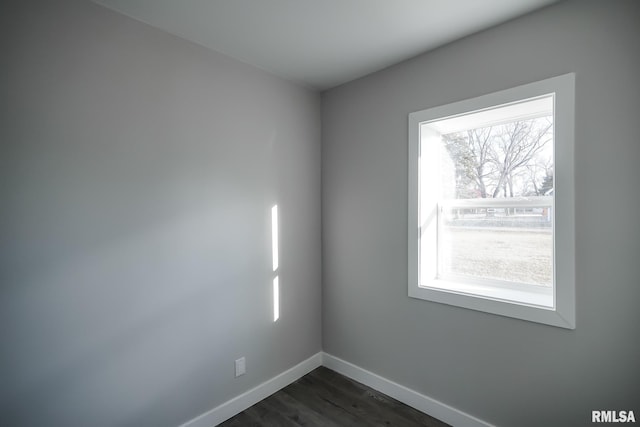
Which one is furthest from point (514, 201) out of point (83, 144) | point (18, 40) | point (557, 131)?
point (18, 40)

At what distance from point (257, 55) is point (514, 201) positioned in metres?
1.99

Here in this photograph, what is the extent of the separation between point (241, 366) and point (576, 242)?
86.1 inches

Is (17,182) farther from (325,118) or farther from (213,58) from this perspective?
(325,118)

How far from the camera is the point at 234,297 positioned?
2092 millimetres

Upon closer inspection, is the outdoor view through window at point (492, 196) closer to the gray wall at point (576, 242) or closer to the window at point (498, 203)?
the window at point (498, 203)

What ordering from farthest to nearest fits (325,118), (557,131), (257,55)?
(325,118), (257,55), (557,131)

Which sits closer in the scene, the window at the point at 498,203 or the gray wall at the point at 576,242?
the gray wall at the point at 576,242

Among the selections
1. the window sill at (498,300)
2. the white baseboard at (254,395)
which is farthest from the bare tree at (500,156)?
the white baseboard at (254,395)

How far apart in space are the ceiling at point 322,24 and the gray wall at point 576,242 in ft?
0.54

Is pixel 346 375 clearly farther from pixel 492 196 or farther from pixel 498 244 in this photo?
pixel 492 196

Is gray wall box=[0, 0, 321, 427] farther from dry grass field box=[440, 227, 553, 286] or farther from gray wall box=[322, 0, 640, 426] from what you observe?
dry grass field box=[440, 227, 553, 286]

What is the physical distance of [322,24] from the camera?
1.74 meters

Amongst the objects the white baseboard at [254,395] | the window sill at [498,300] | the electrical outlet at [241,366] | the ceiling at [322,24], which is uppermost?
the ceiling at [322,24]

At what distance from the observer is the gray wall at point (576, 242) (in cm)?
141
